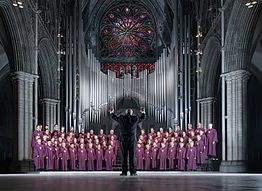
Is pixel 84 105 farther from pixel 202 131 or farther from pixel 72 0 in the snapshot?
pixel 202 131

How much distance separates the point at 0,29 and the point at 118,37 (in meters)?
20.9

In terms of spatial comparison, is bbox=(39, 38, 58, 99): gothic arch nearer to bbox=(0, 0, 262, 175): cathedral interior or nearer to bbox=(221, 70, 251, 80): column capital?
bbox=(0, 0, 262, 175): cathedral interior

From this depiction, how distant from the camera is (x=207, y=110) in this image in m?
33.2

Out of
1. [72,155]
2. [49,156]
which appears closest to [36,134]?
[49,156]

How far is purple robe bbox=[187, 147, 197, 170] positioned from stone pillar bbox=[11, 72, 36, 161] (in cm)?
718

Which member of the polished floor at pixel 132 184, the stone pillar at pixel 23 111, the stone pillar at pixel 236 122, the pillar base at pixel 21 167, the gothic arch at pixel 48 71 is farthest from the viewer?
the gothic arch at pixel 48 71

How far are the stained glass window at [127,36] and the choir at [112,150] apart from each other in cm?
1777

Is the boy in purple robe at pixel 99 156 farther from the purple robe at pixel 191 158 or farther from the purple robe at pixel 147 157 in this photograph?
the purple robe at pixel 191 158

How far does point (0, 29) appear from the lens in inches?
1052

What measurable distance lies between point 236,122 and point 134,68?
2027 cm

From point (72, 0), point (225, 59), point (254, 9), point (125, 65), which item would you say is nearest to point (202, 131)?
point (225, 59)

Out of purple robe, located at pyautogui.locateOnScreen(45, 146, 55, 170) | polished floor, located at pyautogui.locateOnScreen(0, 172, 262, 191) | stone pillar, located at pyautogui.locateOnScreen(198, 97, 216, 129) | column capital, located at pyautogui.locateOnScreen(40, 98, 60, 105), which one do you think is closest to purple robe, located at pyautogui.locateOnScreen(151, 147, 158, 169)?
purple robe, located at pyautogui.locateOnScreen(45, 146, 55, 170)

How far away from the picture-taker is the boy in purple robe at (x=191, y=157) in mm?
26031

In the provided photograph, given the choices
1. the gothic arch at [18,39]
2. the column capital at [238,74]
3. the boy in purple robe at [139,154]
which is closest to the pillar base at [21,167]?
the gothic arch at [18,39]
